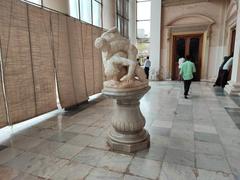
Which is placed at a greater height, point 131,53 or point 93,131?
point 131,53

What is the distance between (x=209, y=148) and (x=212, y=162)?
365 millimetres

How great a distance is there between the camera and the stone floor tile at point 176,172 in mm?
1881

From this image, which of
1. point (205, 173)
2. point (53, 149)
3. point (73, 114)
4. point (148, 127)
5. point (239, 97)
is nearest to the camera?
point (205, 173)

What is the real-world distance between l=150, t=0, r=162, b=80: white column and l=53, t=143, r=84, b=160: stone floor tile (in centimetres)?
801

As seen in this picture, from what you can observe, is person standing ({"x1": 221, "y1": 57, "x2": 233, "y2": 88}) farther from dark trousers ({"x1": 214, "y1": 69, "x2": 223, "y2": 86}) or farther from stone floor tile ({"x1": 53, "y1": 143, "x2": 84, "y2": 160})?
stone floor tile ({"x1": 53, "y1": 143, "x2": 84, "y2": 160})

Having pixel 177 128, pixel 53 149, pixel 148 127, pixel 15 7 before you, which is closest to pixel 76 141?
pixel 53 149

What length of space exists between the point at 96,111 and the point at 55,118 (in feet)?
3.26

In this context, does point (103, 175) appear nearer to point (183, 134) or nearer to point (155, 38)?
point (183, 134)

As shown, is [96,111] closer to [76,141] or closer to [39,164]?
[76,141]

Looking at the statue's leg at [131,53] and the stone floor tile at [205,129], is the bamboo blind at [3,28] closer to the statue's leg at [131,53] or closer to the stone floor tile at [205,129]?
the statue's leg at [131,53]

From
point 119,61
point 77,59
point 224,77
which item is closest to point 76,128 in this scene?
point 119,61

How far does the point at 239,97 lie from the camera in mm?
5477

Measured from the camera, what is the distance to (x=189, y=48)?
941cm

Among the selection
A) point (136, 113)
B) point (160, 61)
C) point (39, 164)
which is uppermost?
point (160, 61)
